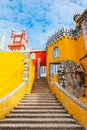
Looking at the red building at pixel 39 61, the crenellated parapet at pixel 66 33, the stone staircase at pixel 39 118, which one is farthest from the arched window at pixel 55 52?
the stone staircase at pixel 39 118

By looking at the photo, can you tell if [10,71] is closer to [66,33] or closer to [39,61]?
[66,33]

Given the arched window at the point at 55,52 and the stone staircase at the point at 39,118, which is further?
the arched window at the point at 55,52

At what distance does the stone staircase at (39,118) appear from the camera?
23.7 feet

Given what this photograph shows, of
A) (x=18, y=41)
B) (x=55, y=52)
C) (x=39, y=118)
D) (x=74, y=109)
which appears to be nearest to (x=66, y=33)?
(x=55, y=52)

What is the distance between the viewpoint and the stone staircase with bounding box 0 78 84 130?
7227mm

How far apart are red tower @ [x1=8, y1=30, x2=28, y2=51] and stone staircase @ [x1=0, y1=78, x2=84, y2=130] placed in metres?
23.7

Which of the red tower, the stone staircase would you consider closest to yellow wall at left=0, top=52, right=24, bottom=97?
the stone staircase

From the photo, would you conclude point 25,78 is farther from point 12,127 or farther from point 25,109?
point 12,127

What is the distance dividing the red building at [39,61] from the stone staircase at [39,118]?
15545 mm

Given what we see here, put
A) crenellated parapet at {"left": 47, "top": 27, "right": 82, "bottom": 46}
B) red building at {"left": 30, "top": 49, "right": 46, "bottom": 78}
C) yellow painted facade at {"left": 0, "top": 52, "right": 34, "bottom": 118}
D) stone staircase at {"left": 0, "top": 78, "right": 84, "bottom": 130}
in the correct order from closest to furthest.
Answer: stone staircase at {"left": 0, "top": 78, "right": 84, "bottom": 130} < yellow painted facade at {"left": 0, "top": 52, "right": 34, "bottom": 118} < crenellated parapet at {"left": 47, "top": 27, "right": 82, "bottom": 46} < red building at {"left": 30, "top": 49, "right": 46, "bottom": 78}

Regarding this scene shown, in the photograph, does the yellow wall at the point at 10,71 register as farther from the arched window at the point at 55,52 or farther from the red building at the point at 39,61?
the red building at the point at 39,61

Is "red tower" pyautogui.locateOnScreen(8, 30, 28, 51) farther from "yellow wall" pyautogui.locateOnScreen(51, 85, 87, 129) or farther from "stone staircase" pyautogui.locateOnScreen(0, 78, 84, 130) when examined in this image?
"yellow wall" pyautogui.locateOnScreen(51, 85, 87, 129)

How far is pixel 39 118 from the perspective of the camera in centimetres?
824

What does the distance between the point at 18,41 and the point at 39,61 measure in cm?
900
